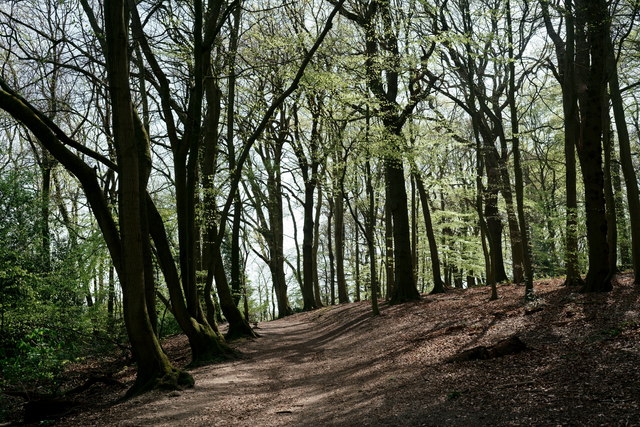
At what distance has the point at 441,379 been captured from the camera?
→ 6434 mm

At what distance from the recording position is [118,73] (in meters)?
7.47

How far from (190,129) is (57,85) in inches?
426

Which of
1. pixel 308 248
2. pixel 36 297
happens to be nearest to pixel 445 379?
pixel 36 297

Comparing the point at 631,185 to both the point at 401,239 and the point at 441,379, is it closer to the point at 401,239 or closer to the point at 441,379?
the point at 441,379

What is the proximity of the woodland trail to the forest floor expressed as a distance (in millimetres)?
20

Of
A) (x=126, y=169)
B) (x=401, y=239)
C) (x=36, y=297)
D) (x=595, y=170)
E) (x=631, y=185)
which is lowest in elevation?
(x=36, y=297)

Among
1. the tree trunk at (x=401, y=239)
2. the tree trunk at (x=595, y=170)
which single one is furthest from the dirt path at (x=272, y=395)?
the tree trunk at (x=595, y=170)

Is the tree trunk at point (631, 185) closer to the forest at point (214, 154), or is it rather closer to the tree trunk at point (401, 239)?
the forest at point (214, 154)

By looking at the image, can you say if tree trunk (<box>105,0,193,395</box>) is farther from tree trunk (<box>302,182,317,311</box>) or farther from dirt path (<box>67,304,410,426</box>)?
tree trunk (<box>302,182,317,311</box>)

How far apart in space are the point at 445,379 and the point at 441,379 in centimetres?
7

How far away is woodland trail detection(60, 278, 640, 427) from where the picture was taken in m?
4.75

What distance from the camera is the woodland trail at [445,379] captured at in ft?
15.6

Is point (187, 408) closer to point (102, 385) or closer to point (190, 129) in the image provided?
point (102, 385)

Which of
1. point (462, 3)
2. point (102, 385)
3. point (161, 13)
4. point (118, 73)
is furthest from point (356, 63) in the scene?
point (102, 385)
